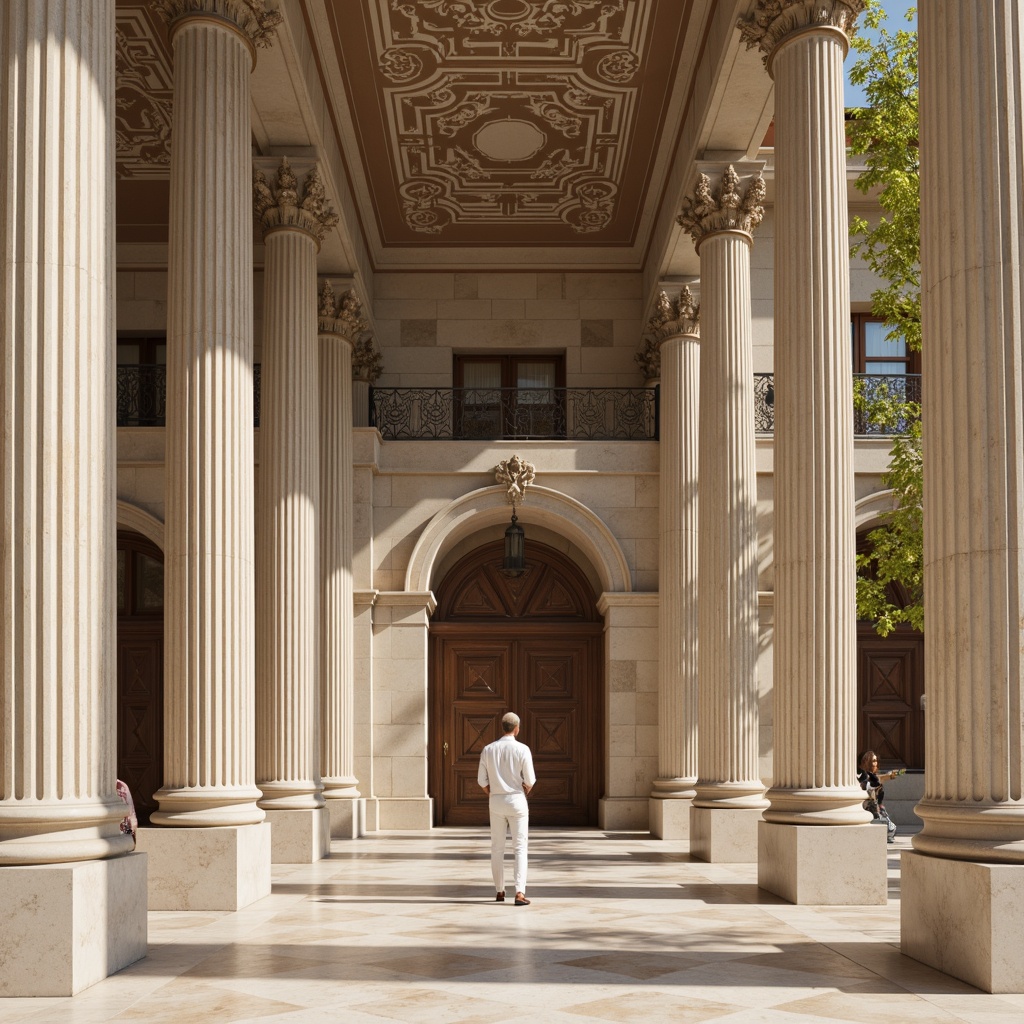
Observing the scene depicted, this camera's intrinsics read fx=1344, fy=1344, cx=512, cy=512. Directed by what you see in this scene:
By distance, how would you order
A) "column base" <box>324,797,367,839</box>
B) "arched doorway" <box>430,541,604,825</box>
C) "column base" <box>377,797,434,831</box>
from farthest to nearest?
"arched doorway" <box>430,541,604,825</box> < "column base" <box>377,797,434,831</box> < "column base" <box>324,797,367,839</box>

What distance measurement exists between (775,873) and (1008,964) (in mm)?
4913

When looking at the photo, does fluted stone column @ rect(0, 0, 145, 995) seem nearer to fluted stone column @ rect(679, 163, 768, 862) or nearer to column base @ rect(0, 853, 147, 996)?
column base @ rect(0, 853, 147, 996)

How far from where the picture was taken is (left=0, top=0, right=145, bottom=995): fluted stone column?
292 inches

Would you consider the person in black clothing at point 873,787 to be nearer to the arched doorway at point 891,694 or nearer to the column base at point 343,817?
the arched doorway at point 891,694

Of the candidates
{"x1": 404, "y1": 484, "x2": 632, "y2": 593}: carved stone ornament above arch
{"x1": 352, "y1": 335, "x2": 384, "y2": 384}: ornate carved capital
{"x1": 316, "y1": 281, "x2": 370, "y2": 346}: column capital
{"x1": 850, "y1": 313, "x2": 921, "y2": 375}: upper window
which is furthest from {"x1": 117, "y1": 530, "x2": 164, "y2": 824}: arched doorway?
{"x1": 850, "y1": 313, "x2": 921, "y2": 375}: upper window

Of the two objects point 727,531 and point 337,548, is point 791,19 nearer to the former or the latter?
point 727,531

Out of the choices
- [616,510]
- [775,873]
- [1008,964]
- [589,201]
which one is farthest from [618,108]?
[1008,964]

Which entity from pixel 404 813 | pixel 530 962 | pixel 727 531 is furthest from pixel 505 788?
pixel 404 813

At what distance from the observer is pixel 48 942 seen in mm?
7312

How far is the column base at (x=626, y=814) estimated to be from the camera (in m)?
22.4

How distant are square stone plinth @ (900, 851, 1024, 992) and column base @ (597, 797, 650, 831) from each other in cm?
1413

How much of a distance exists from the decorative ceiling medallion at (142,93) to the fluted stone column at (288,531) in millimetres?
2151

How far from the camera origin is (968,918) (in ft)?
24.7

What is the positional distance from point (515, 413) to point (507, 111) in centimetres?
647
